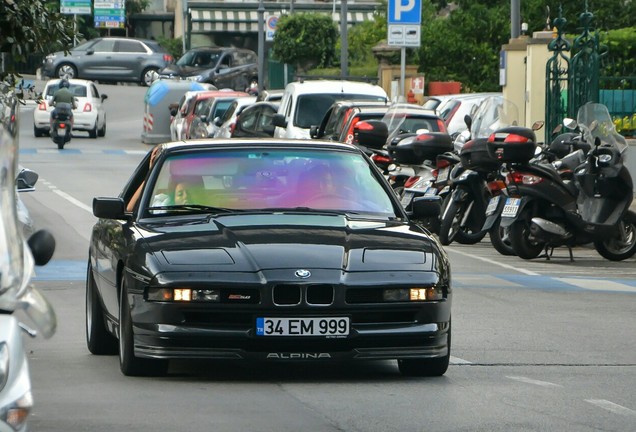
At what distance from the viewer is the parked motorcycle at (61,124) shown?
4469 centimetres

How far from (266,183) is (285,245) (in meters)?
1.26

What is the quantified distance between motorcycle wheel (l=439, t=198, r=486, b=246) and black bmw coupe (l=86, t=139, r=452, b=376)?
9.83 meters

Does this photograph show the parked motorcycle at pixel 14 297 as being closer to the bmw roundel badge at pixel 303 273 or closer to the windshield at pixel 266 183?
the bmw roundel badge at pixel 303 273

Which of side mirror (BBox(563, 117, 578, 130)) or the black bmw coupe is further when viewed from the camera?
side mirror (BBox(563, 117, 578, 130))

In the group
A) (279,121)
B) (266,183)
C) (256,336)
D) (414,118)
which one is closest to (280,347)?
(256,336)

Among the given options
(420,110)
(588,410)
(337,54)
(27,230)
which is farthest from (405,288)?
(337,54)

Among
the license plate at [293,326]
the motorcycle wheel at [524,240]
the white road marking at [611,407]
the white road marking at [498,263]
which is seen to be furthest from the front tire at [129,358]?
the motorcycle wheel at [524,240]

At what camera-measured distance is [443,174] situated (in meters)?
22.5

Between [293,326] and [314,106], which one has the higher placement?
[293,326]

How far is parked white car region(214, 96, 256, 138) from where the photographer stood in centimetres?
3888

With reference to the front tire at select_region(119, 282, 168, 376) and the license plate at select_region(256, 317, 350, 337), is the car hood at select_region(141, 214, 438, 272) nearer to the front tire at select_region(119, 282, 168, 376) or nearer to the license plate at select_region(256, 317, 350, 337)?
the license plate at select_region(256, 317, 350, 337)

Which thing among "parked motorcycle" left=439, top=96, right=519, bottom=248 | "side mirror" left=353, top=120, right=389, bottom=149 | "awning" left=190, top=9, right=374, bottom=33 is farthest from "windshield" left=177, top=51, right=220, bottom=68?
"parked motorcycle" left=439, top=96, right=519, bottom=248

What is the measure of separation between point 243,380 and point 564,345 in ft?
9.51

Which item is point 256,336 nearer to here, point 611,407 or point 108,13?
point 611,407
